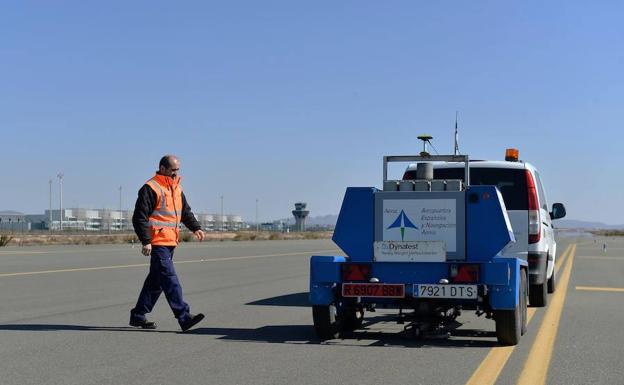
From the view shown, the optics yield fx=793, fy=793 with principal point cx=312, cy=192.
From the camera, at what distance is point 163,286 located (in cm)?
884

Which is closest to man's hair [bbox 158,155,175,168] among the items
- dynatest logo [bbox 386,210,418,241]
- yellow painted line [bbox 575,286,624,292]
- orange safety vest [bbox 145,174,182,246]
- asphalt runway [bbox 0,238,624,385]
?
orange safety vest [bbox 145,174,182,246]

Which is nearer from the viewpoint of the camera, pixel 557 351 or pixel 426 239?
pixel 557 351

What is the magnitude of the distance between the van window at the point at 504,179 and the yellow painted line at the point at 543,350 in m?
1.58

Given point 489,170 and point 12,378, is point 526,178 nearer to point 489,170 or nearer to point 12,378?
point 489,170

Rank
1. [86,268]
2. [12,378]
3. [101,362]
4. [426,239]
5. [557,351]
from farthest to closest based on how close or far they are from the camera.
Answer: [86,268]
[426,239]
[557,351]
[101,362]
[12,378]

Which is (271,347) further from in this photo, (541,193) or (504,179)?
(541,193)

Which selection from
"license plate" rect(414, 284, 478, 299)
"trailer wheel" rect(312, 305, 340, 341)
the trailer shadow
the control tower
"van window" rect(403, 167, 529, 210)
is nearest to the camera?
"license plate" rect(414, 284, 478, 299)

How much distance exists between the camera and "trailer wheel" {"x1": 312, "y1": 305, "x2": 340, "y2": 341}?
26.8 ft

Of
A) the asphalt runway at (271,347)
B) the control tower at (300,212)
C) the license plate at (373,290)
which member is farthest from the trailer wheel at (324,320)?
the control tower at (300,212)

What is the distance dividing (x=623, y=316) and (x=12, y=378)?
25.8ft

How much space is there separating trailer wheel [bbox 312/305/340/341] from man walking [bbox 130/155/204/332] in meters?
1.40

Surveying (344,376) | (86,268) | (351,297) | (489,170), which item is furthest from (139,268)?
(344,376)

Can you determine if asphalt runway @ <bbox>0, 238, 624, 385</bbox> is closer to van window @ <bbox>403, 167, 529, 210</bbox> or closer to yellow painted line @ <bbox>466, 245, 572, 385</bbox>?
yellow painted line @ <bbox>466, 245, 572, 385</bbox>

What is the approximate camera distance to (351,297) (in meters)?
8.10
